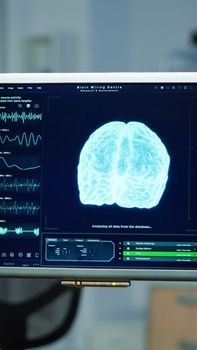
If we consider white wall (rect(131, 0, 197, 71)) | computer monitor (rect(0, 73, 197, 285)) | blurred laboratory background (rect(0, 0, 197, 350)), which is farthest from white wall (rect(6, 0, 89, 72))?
computer monitor (rect(0, 73, 197, 285))

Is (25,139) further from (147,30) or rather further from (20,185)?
(147,30)

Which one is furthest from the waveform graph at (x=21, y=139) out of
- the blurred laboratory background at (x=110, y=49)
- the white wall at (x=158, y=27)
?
the white wall at (x=158, y=27)

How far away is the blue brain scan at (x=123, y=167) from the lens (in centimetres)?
97

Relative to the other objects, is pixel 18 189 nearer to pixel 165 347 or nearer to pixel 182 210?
pixel 182 210

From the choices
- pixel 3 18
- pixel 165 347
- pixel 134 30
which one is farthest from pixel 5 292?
pixel 3 18

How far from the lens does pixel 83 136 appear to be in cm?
98

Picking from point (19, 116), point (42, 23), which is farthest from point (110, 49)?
point (19, 116)

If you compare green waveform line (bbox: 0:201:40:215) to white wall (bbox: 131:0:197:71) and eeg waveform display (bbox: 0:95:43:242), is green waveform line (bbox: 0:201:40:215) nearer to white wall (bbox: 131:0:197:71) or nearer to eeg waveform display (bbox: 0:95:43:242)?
eeg waveform display (bbox: 0:95:43:242)

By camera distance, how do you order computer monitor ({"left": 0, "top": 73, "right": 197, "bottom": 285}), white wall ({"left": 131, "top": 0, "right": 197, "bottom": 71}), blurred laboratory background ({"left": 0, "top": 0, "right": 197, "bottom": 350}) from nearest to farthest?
computer monitor ({"left": 0, "top": 73, "right": 197, "bottom": 285}) < blurred laboratory background ({"left": 0, "top": 0, "right": 197, "bottom": 350}) < white wall ({"left": 131, "top": 0, "right": 197, "bottom": 71})

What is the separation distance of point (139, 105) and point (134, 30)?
195 centimetres

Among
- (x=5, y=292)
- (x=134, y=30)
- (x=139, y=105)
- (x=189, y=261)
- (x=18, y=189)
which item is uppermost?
(x=134, y=30)

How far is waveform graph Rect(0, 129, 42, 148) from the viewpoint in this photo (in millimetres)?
985

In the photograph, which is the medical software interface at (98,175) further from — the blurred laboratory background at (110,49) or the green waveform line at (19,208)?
the blurred laboratory background at (110,49)

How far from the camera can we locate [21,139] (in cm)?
99
